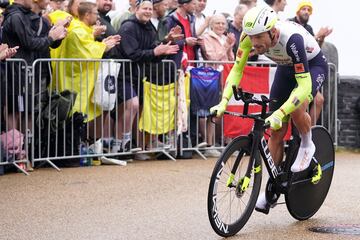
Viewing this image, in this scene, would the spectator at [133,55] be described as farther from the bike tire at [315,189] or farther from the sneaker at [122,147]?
the bike tire at [315,189]

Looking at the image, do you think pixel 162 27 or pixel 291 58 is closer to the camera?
pixel 291 58

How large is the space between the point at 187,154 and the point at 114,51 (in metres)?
1.95

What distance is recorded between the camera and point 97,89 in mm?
11484

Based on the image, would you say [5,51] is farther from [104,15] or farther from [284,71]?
[284,71]

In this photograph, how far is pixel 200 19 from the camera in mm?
13523

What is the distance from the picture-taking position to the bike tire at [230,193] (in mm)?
6707

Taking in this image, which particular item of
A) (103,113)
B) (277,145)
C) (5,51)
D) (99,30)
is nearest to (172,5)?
(99,30)

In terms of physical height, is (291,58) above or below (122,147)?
above

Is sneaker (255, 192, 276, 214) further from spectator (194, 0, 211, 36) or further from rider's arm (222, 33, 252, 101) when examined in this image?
spectator (194, 0, 211, 36)

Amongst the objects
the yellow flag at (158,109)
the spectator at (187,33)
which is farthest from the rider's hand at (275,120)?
the spectator at (187,33)

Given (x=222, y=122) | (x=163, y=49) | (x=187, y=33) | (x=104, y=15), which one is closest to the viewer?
(x=163, y=49)

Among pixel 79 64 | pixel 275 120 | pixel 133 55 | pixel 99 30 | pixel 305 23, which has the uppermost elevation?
pixel 305 23

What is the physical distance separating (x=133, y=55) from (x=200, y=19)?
220 centimetres

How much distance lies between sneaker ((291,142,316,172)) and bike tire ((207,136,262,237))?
1.69ft
